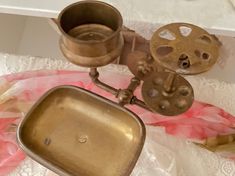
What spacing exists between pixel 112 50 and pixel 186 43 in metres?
0.11

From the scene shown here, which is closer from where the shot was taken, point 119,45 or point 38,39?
point 119,45

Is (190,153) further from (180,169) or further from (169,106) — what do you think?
(169,106)

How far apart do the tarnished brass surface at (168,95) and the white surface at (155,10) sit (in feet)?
0.56

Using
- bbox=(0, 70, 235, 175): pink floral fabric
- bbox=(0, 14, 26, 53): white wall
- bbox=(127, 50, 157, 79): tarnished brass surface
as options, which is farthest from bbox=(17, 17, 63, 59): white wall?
bbox=(127, 50, 157, 79): tarnished brass surface

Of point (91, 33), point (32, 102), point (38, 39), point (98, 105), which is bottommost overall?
point (38, 39)

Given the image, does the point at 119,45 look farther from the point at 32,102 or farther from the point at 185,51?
the point at 32,102

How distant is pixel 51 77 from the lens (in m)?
0.83

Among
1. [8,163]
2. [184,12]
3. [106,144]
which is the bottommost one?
[8,163]

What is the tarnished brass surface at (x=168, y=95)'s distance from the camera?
2.10ft

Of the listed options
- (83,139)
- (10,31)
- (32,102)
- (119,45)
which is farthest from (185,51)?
A: (10,31)

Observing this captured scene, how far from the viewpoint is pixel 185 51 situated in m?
0.54

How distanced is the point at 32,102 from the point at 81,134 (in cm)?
20

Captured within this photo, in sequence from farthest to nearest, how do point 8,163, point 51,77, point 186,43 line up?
point 51,77 < point 8,163 < point 186,43

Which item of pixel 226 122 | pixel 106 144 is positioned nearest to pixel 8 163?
pixel 106 144
